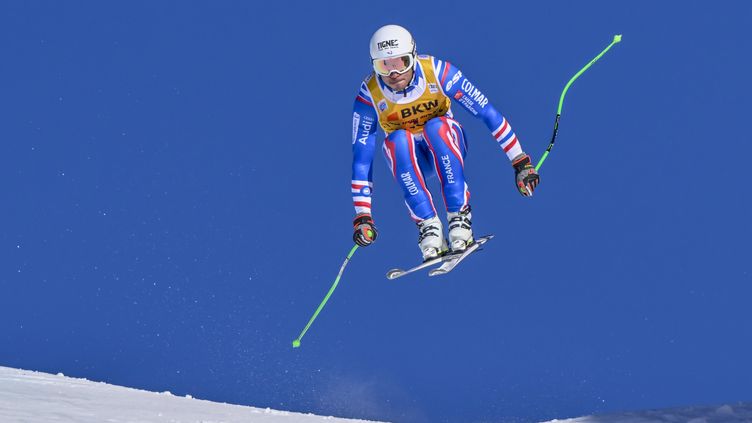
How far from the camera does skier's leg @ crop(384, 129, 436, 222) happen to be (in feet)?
30.0

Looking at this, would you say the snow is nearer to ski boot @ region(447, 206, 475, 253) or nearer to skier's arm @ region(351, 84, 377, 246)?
skier's arm @ region(351, 84, 377, 246)

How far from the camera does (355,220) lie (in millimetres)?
9234

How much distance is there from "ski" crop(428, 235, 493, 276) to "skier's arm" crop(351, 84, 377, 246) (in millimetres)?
554

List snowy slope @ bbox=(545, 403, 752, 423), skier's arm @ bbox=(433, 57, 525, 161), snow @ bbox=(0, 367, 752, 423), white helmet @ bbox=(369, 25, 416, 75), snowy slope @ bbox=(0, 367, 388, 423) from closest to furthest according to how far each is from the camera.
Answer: white helmet @ bbox=(369, 25, 416, 75) → skier's arm @ bbox=(433, 57, 525, 161) → snowy slope @ bbox=(0, 367, 388, 423) → snow @ bbox=(0, 367, 752, 423) → snowy slope @ bbox=(545, 403, 752, 423)

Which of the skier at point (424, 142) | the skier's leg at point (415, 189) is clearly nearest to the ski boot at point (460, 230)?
the skier at point (424, 142)

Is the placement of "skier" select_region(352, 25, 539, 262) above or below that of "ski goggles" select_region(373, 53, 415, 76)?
below

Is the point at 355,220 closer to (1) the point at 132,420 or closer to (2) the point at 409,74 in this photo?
(2) the point at 409,74

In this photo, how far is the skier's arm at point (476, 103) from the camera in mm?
8984

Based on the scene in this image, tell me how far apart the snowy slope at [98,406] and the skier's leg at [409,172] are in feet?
13.3

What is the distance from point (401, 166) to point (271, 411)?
568cm

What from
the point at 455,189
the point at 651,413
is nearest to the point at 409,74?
the point at 455,189

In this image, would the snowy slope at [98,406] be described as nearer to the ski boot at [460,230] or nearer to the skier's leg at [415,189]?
the skier's leg at [415,189]

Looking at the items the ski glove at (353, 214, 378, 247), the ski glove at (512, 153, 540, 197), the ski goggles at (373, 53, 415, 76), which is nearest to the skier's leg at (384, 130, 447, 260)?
the ski glove at (353, 214, 378, 247)

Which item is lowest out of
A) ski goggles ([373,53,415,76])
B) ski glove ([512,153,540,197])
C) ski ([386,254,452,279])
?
ski ([386,254,452,279])
